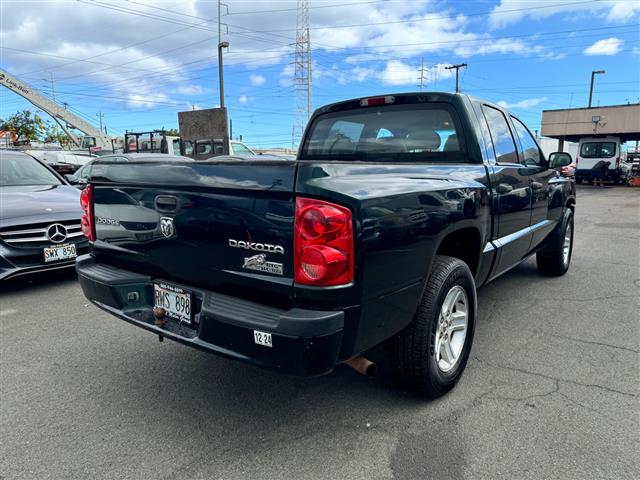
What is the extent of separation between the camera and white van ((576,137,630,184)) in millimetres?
24641

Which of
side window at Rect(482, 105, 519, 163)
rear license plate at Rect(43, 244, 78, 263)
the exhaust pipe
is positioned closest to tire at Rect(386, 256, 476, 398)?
the exhaust pipe

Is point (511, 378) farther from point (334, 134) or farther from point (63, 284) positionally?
point (63, 284)

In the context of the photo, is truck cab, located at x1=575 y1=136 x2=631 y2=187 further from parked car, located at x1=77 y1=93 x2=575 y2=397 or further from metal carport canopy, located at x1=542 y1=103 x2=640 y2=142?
parked car, located at x1=77 y1=93 x2=575 y2=397

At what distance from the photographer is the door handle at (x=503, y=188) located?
11.4 feet

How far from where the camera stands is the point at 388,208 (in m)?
2.21

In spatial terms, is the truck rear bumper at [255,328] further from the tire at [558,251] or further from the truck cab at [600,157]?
the truck cab at [600,157]

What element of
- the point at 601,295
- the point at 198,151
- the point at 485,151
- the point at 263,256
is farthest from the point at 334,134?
the point at 198,151

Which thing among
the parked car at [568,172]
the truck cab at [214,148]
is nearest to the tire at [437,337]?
the truck cab at [214,148]

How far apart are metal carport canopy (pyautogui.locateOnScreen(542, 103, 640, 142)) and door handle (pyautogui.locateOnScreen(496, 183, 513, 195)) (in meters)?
30.5

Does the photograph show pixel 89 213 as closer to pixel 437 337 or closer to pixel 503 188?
pixel 437 337

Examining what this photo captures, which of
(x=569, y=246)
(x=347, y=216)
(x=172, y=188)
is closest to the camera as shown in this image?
(x=347, y=216)

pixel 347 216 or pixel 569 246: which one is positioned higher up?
pixel 347 216

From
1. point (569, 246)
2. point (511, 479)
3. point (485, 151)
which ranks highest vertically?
point (485, 151)

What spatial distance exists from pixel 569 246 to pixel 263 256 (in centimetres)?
503
